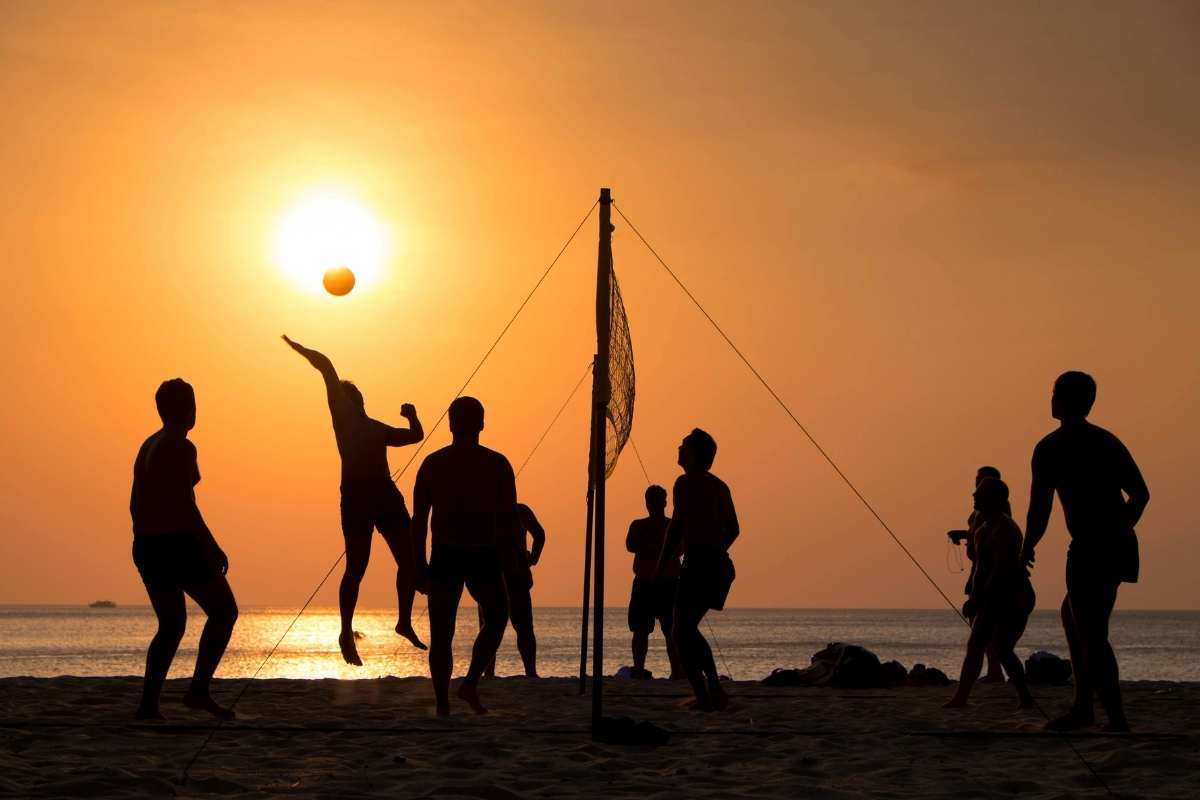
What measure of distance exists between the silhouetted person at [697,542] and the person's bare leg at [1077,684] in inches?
85.7

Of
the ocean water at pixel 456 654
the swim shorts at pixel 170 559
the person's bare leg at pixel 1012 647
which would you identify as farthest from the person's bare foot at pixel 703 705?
the ocean water at pixel 456 654

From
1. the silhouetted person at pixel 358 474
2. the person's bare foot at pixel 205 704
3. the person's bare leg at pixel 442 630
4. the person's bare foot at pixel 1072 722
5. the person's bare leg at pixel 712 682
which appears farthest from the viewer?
the silhouetted person at pixel 358 474

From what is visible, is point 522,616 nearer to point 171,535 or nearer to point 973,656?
point 973,656

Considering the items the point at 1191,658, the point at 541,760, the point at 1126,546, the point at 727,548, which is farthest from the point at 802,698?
the point at 1191,658

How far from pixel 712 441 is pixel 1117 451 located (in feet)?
8.61

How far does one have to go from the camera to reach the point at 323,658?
55.8 metres

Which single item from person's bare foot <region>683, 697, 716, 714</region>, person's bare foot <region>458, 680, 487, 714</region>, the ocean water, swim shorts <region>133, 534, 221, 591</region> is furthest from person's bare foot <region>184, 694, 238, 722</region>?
the ocean water

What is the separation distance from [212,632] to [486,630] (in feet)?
5.39

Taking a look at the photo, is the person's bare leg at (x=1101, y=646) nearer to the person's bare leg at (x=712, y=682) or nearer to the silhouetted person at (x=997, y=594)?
the silhouetted person at (x=997, y=594)

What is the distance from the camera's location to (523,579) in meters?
11.9

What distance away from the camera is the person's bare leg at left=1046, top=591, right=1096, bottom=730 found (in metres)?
8.25

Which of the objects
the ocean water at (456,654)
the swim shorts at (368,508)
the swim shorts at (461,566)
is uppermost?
the swim shorts at (368,508)

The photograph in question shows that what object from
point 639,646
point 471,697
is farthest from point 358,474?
point 639,646

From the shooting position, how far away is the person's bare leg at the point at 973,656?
9.84 m
